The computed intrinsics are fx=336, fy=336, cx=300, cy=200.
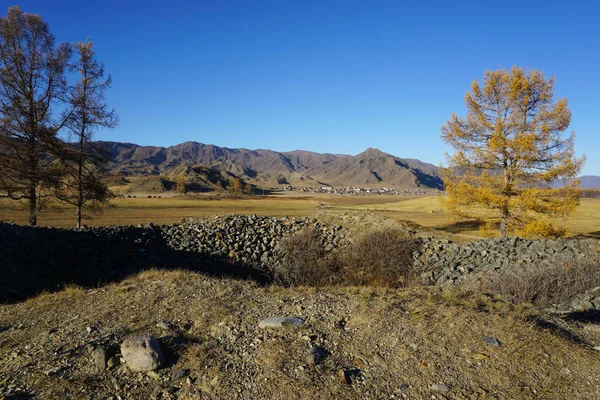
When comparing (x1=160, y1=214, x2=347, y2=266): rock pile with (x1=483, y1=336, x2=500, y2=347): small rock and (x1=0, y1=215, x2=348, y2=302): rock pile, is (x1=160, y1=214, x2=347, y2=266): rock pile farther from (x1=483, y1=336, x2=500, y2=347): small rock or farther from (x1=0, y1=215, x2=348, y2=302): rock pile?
(x1=483, y1=336, x2=500, y2=347): small rock

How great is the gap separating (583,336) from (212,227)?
58.4ft

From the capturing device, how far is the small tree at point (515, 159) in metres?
→ 17.8

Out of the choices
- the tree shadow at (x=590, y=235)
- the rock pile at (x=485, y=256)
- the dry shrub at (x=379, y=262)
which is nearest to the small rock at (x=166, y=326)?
the dry shrub at (x=379, y=262)

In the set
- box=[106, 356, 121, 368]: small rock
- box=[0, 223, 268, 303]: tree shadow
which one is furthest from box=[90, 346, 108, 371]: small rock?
box=[0, 223, 268, 303]: tree shadow

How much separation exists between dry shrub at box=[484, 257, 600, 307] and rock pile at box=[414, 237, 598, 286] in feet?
5.41

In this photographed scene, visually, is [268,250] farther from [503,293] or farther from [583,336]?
[583,336]

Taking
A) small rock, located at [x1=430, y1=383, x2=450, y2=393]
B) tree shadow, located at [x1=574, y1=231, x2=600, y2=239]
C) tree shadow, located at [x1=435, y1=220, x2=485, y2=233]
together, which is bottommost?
tree shadow, located at [x1=435, y1=220, x2=485, y2=233]

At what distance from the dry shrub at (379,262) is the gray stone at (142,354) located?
924 cm

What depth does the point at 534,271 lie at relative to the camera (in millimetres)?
10484

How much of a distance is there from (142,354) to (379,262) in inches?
428

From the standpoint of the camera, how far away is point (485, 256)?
1516cm

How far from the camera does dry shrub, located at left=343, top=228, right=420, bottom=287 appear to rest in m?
13.6

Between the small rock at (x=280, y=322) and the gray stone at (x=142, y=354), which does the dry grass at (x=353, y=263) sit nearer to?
the small rock at (x=280, y=322)

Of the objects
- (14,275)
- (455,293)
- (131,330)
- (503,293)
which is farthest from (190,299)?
(503,293)
